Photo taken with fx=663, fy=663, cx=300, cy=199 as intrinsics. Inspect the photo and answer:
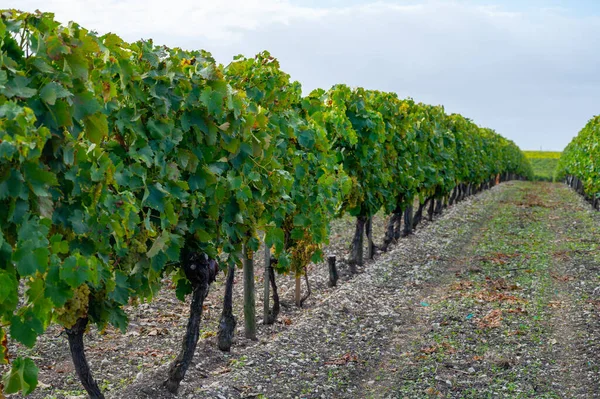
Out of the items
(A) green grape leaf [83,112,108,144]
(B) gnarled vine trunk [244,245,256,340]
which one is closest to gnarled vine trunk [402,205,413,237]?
(B) gnarled vine trunk [244,245,256,340]

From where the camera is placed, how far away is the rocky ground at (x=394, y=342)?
7.89 metres

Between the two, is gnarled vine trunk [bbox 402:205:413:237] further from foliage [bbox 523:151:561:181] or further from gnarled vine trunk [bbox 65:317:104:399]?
foliage [bbox 523:151:561:181]

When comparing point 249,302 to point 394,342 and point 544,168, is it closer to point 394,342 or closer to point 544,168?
point 394,342

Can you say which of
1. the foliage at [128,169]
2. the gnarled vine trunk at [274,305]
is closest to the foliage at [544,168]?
the gnarled vine trunk at [274,305]

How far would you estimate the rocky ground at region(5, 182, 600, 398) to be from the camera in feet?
25.9

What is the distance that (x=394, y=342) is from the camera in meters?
9.71

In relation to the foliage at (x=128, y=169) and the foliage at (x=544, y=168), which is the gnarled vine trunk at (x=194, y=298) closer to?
the foliage at (x=128, y=169)

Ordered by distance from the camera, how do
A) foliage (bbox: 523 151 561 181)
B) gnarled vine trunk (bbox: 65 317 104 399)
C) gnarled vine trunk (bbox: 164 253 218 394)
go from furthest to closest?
foliage (bbox: 523 151 561 181), gnarled vine trunk (bbox: 164 253 218 394), gnarled vine trunk (bbox: 65 317 104 399)

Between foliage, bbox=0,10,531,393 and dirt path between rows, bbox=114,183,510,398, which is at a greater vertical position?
foliage, bbox=0,10,531,393

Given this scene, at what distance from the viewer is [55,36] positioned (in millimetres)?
4215

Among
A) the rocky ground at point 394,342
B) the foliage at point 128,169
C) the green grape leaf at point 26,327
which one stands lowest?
the rocky ground at point 394,342

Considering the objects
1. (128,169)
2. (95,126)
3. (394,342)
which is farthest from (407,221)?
(95,126)

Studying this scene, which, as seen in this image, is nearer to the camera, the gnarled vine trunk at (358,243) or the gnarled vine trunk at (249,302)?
the gnarled vine trunk at (249,302)

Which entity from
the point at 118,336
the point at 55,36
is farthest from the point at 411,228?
the point at 55,36
